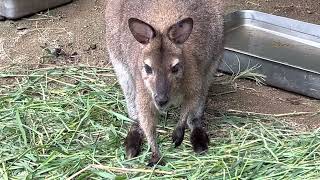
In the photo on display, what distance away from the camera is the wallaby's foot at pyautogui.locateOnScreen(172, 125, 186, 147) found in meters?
4.00

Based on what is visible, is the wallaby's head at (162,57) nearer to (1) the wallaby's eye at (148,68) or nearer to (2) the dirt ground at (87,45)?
(1) the wallaby's eye at (148,68)

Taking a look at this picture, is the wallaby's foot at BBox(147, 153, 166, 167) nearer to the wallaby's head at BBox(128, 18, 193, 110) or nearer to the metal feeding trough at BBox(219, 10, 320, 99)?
the wallaby's head at BBox(128, 18, 193, 110)

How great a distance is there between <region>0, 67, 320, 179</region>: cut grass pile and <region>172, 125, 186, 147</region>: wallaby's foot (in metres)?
0.05

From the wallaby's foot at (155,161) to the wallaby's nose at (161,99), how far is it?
0.42 metres

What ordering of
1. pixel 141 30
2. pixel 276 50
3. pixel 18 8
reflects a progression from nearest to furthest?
pixel 141 30
pixel 276 50
pixel 18 8

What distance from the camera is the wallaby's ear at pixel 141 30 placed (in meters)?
3.57

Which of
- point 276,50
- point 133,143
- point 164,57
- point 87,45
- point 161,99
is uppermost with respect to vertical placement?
point 164,57

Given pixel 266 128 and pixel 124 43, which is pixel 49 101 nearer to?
pixel 124 43

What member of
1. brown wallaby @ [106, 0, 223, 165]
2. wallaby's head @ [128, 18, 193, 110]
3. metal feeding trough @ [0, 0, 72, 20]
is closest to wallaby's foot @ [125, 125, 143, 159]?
brown wallaby @ [106, 0, 223, 165]

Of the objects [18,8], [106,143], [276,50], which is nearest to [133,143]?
[106,143]

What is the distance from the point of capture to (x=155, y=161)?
383 cm

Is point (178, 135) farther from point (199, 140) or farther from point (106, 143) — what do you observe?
point (106, 143)

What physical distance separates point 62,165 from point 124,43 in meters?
0.88

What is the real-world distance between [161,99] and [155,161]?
1.59 ft
